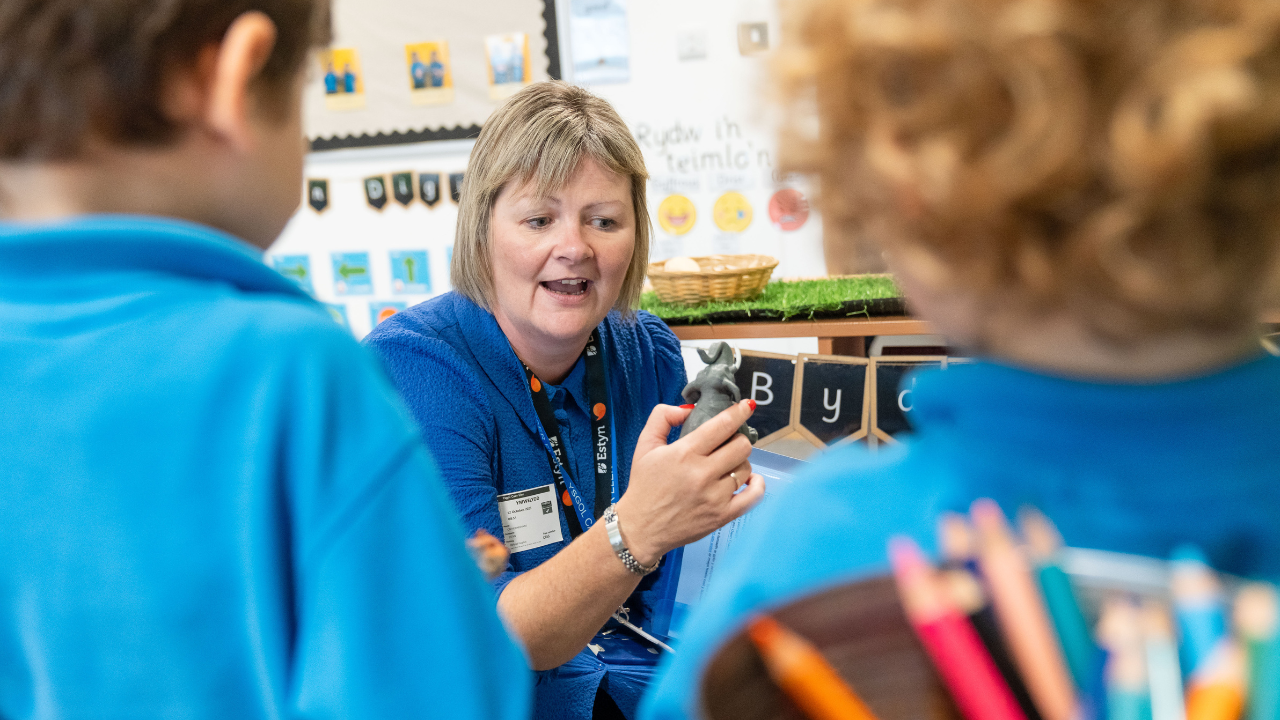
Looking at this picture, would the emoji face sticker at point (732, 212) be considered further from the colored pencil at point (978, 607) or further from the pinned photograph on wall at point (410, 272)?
the colored pencil at point (978, 607)

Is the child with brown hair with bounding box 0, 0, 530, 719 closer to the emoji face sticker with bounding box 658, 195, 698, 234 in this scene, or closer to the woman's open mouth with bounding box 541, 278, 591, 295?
the woman's open mouth with bounding box 541, 278, 591, 295

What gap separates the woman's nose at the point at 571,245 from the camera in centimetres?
128

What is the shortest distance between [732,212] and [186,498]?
2.60m

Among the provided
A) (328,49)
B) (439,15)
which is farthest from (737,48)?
(328,49)

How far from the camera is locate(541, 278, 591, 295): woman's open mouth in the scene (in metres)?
1.30

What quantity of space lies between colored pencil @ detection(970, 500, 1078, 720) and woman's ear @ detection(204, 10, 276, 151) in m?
0.43

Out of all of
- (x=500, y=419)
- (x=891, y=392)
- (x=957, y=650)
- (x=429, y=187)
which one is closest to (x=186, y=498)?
(x=957, y=650)

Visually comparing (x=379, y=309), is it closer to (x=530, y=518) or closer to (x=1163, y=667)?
(x=530, y=518)

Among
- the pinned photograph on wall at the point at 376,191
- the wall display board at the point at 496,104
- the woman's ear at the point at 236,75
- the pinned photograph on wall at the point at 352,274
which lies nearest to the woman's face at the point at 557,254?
the woman's ear at the point at 236,75

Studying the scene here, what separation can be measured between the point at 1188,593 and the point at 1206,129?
148 millimetres

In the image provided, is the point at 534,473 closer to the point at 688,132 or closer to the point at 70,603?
the point at 70,603

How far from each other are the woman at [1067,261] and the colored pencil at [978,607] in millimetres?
14

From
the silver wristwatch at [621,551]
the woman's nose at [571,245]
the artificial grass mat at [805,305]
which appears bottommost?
the silver wristwatch at [621,551]

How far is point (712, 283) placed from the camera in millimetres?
1914
